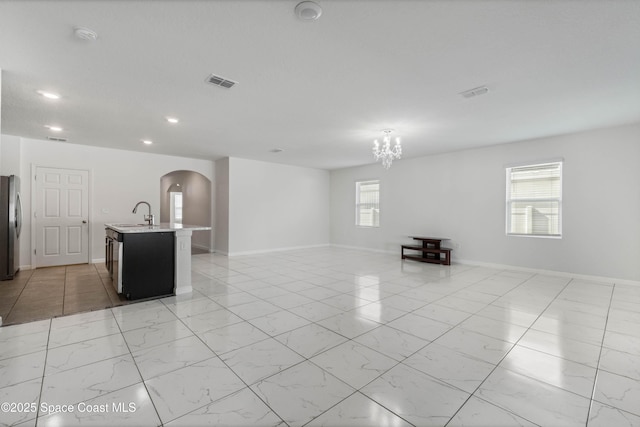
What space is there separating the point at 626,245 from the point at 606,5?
4.43 metres

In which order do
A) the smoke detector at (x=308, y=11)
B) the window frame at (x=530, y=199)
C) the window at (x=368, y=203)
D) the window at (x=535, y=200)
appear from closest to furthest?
the smoke detector at (x=308, y=11) → the window frame at (x=530, y=199) → the window at (x=535, y=200) → the window at (x=368, y=203)

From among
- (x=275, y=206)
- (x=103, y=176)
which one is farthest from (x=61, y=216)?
(x=275, y=206)

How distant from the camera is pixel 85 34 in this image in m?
2.20

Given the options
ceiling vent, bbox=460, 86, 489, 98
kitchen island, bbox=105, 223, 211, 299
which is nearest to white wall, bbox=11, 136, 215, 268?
kitchen island, bbox=105, 223, 211, 299

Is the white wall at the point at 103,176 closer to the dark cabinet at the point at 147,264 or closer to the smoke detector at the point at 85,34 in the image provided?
the dark cabinet at the point at 147,264

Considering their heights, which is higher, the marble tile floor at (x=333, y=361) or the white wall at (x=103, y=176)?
the white wall at (x=103, y=176)

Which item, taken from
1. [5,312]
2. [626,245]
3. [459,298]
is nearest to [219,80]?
[5,312]

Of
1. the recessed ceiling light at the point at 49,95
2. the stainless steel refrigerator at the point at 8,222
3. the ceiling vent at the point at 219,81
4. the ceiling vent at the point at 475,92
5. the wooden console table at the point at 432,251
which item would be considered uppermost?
the ceiling vent at the point at 475,92

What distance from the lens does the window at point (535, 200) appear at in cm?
529

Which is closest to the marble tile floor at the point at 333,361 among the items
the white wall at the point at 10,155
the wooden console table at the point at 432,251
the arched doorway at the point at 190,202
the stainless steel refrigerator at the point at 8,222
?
the wooden console table at the point at 432,251

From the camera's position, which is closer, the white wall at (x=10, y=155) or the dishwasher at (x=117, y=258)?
the dishwasher at (x=117, y=258)

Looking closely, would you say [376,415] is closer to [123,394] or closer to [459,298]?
[123,394]

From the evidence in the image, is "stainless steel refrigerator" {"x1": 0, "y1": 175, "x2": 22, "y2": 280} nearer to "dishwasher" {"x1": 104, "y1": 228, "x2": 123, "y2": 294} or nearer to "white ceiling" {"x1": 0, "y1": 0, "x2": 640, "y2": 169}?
"white ceiling" {"x1": 0, "y1": 0, "x2": 640, "y2": 169}

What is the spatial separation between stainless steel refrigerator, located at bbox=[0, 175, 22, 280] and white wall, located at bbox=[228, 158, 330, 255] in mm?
3786
